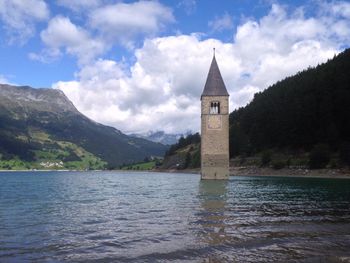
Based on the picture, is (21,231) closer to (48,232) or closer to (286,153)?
(48,232)

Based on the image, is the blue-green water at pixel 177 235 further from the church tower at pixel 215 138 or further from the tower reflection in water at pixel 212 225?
the church tower at pixel 215 138

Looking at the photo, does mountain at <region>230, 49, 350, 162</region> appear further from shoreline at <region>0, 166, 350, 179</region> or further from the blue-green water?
the blue-green water

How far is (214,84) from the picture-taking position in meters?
81.1

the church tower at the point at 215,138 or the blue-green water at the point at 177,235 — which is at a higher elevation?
the church tower at the point at 215,138

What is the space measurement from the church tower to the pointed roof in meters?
0.62

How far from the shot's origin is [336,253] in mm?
13547

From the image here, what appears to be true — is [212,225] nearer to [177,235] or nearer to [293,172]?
[177,235]

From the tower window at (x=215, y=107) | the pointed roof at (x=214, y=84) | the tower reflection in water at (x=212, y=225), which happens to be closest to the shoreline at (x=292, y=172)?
the tower window at (x=215, y=107)

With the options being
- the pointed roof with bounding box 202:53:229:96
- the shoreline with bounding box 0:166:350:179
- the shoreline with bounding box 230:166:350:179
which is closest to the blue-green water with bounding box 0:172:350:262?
the pointed roof with bounding box 202:53:229:96

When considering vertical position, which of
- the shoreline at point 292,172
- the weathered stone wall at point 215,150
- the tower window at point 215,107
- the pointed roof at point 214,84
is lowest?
the shoreline at point 292,172

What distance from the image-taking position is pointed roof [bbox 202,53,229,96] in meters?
79.7

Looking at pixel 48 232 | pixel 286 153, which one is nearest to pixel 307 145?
pixel 286 153

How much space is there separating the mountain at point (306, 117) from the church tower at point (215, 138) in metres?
26.7

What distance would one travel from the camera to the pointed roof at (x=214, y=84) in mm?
79688
